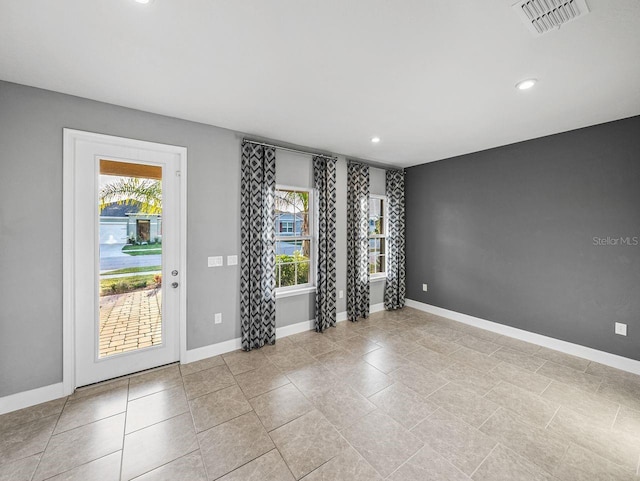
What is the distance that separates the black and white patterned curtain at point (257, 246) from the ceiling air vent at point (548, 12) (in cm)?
259

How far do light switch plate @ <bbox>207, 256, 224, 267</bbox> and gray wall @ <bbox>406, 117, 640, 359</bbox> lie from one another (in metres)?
3.59

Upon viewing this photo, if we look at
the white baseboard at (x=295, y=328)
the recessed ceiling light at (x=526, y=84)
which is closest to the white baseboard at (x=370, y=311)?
the white baseboard at (x=295, y=328)

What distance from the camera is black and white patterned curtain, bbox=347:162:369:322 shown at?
4289mm

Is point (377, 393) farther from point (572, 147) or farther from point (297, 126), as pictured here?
point (572, 147)

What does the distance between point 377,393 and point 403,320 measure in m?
2.09

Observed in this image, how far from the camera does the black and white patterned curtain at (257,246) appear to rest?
324 cm

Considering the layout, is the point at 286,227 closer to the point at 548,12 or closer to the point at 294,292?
the point at 294,292

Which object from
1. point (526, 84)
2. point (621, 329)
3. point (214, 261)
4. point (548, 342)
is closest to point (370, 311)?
point (548, 342)

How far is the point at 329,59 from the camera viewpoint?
186 centimetres

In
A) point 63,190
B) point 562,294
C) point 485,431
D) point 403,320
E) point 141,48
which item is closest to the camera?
point 141,48

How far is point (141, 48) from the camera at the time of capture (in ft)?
5.74

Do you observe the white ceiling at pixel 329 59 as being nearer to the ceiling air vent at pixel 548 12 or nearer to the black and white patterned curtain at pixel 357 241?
the ceiling air vent at pixel 548 12

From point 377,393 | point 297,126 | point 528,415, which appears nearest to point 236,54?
point 297,126

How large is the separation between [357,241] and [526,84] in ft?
9.06
